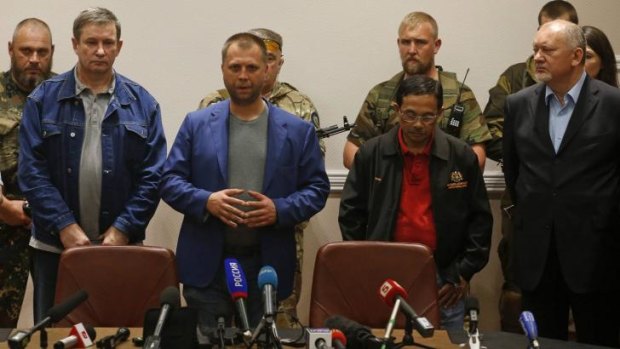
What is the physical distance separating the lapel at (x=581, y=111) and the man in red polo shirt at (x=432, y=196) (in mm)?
383

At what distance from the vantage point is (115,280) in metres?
3.55

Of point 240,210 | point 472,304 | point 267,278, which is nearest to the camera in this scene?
point 267,278

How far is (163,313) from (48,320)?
1.15 ft

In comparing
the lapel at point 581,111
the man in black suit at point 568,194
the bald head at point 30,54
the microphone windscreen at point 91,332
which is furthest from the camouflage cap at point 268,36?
the microphone windscreen at point 91,332

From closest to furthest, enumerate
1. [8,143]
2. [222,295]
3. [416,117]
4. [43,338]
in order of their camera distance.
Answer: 1. [43,338]
2. [222,295]
3. [416,117]
4. [8,143]

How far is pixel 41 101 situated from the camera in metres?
4.17

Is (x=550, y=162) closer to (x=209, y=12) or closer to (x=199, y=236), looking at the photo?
(x=199, y=236)

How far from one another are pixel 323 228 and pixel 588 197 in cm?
208

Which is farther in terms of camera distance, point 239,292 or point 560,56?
point 560,56

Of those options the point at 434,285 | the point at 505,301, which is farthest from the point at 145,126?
the point at 505,301

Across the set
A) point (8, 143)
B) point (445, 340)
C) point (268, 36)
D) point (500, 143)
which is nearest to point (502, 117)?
point (500, 143)

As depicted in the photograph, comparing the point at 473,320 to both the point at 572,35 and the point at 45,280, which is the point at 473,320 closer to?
the point at 572,35

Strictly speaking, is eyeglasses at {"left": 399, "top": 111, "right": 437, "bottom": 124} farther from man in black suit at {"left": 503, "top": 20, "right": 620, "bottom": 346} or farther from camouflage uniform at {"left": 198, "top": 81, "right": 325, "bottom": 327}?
camouflage uniform at {"left": 198, "top": 81, "right": 325, "bottom": 327}

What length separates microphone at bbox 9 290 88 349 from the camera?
271 centimetres
